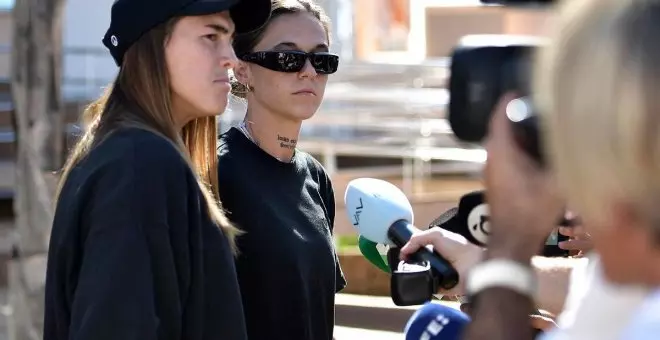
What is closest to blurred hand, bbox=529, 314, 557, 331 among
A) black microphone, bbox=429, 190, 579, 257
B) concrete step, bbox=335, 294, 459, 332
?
black microphone, bbox=429, 190, 579, 257

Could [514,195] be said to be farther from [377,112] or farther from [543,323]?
[377,112]

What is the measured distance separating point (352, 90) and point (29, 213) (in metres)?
7.34

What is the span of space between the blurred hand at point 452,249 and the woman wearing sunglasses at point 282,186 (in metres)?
0.75

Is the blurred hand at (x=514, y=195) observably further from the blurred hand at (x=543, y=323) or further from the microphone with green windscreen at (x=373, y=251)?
the microphone with green windscreen at (x=373, y=251)

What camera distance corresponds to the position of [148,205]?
207cm

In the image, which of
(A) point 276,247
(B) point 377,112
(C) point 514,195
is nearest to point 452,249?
(C) point 514,195

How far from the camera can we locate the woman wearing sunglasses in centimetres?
265

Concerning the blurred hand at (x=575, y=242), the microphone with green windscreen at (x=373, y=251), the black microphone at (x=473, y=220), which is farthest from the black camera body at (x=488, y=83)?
the microphone with green windscreen at (x=373, y=251)

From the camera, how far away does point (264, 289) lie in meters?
2.65

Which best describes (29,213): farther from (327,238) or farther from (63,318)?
(63,318)

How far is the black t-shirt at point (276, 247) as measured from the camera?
265 centimetres

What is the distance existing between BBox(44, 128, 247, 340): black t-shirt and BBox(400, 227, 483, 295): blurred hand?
43 centimetres

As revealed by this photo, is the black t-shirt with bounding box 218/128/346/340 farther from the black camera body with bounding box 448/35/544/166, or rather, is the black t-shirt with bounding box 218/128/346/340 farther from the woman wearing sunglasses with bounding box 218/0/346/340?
the black camera body with bounding box 448/35/544/166

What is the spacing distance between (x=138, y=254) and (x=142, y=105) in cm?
35
